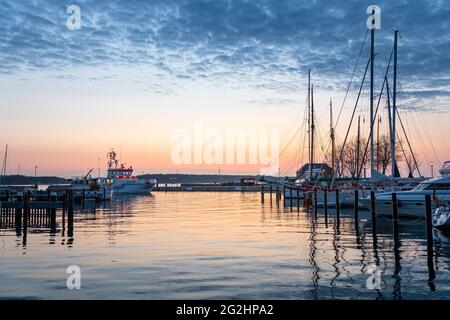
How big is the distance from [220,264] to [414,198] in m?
22.9

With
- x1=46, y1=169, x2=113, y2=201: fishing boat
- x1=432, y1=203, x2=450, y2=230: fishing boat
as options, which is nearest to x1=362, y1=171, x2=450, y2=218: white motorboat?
x1=432, y1=203, x2=450, y2=230: fishing boat

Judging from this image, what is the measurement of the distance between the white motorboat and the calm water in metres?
6.43

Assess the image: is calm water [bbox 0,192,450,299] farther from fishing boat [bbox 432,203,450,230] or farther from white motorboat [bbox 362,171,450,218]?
white motorboat [bbox 362,171,450,218]

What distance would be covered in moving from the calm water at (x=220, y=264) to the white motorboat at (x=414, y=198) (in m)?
6.43

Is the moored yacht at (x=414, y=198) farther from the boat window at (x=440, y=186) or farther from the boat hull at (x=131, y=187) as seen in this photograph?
the boat hull at (x=131, y=187)

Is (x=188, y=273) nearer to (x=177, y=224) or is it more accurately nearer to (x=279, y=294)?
(x=279, y=294)

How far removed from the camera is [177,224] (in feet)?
116

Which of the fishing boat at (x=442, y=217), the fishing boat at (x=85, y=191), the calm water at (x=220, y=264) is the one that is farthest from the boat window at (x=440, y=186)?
the fishing boat at (x=85, y=191)

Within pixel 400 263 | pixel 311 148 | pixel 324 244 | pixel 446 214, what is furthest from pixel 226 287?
pixel 311 148

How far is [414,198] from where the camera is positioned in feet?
120

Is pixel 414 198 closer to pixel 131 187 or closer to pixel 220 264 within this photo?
pixel 220 264

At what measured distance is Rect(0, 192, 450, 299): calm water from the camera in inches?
552

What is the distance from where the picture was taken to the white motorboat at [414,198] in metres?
36.6
